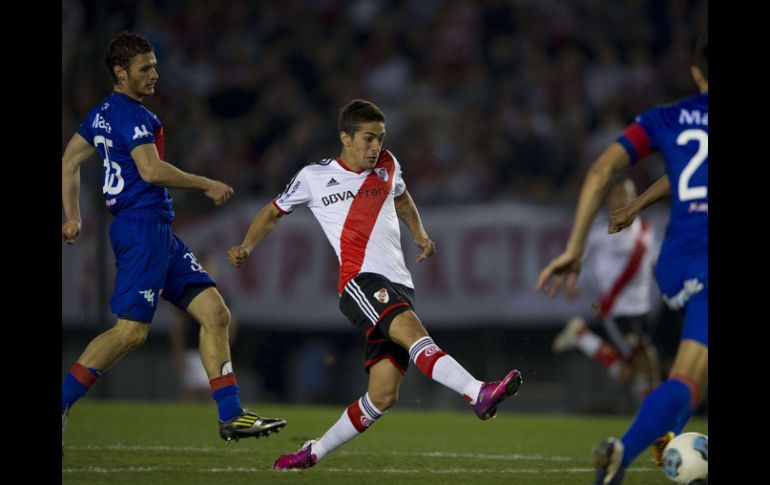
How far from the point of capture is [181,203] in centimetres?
1312

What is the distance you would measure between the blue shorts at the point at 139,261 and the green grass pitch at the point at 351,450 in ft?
2.85

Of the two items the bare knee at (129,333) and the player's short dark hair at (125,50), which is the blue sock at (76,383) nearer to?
the bare knee at (129,333)

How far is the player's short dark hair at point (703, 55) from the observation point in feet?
16.8

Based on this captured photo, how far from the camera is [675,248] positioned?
5.09m

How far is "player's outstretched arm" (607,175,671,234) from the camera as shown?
576 centimetres

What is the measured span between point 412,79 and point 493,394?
35.9 ft

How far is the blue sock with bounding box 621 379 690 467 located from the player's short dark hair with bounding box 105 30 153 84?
11.4 ft

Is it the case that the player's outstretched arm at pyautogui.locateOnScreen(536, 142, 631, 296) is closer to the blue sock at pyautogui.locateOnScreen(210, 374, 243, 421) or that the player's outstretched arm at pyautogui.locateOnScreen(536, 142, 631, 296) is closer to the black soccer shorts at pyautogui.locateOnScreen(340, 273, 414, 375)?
the black soccer shorts at pyautogui.locateOnScreen(340, 273, 414, 375)

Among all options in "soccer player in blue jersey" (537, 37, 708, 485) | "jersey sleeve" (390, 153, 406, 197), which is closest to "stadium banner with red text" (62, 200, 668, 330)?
"jersey sleeve" (390, 153, 406, 197)

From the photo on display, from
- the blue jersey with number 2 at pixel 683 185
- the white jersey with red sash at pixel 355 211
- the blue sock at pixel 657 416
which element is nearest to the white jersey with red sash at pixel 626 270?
the white jersey with red sash at pixel 355 211

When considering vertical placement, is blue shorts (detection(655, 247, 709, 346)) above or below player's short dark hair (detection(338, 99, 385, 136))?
below

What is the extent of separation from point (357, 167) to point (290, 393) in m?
6.51

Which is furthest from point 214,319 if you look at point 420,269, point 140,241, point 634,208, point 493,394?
point 420,269
